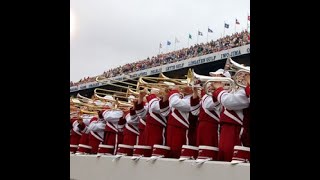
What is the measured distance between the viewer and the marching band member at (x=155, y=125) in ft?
17.6

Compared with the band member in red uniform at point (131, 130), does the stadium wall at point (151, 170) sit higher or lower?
lower

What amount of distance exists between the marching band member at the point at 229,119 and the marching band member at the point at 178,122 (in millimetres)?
662

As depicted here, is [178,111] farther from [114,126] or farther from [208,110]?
[114,126]

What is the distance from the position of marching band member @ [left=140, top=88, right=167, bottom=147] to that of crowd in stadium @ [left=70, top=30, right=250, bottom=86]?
8.36 m

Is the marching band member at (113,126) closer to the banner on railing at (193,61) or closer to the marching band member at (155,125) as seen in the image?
the marching band member at (155,125)

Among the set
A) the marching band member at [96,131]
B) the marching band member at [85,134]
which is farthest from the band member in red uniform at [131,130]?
the marching band member at [85,134]

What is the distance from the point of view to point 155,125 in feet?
17.8

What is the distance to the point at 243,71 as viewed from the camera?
13.3ft

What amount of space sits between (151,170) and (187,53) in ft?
54.2

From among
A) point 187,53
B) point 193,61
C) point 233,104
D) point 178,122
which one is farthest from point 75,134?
point 187,53
